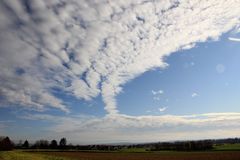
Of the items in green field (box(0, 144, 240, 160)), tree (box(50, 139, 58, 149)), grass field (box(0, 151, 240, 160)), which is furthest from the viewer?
tree (box(50, 139, 58, 149))

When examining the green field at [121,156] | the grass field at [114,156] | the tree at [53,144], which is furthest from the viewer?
the tree at [53,144]

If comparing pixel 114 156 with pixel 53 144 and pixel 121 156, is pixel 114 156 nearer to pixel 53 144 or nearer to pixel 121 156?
pixel 121 156

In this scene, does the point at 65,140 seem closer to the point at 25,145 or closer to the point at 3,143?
the point at 25,145

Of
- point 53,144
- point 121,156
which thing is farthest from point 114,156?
point 53,144

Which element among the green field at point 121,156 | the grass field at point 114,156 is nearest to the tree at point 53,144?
the green field at point 121,156

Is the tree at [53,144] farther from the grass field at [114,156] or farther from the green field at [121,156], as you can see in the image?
the grass field at [114,156]

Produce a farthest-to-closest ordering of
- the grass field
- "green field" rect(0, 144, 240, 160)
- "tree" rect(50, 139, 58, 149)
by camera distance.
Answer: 1. "tree" rect(50, 139, 58, 149)
2. "green field" rect(0, 144, 240, 160)
3. the grass field

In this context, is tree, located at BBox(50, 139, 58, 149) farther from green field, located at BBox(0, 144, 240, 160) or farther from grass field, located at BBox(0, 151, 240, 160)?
grass field, located at BBox(0, 151, 240, 160)

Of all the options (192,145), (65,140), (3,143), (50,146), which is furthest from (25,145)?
(192,145)

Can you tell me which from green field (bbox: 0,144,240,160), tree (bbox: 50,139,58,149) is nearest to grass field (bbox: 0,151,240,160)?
green field (bbox: 0,144,240,160)

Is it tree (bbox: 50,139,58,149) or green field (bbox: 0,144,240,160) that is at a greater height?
tree (bbox: 50,139,58,149)

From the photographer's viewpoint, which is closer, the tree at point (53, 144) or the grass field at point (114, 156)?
the grass field at point (114, 156)

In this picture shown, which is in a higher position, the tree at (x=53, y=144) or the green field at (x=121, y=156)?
the tree at (x=53, y=144)

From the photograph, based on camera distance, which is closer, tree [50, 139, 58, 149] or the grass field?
the grass field
